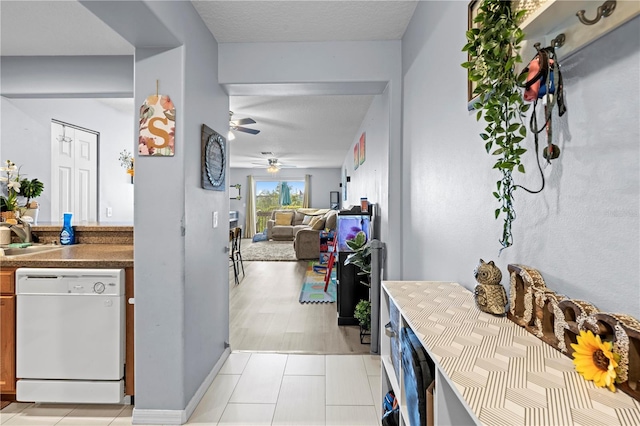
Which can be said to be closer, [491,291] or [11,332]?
[491,291]

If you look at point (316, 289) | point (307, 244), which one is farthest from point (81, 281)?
point (307, 244)

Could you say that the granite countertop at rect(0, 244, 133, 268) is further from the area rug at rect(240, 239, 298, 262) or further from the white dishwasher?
the area rug at rect(240, 239, 298, 262)

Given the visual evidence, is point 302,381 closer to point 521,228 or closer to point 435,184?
point 435,184

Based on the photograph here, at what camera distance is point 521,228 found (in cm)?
105

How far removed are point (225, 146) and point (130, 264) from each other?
116 centimetres

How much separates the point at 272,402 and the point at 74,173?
3349 mm

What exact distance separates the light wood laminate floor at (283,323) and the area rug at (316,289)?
4.1 inches

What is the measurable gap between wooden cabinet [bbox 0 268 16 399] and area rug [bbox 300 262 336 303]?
275cm

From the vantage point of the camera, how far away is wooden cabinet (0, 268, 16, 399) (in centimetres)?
212

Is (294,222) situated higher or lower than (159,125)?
lower

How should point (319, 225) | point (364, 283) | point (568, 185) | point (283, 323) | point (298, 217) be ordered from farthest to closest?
1. point (298, 217)
2. point (319, 225)
3. point (283, 323)
4. point (364, 283)
5. point (568, 185)

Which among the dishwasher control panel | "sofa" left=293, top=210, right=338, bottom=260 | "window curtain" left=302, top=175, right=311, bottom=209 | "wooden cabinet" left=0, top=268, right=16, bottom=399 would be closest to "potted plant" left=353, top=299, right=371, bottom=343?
the dishwasher control panel

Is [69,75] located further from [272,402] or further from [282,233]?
[282,233]

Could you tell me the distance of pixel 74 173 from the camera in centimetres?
385
